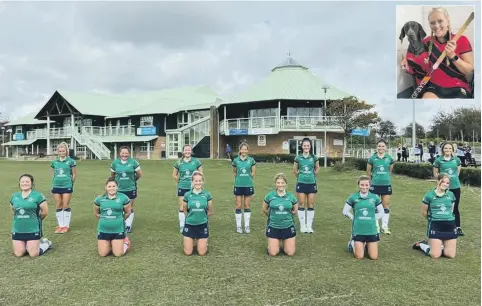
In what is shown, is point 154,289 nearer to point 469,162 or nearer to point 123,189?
point 123,189

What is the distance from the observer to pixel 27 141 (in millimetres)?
55312

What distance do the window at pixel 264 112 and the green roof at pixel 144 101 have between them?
4.84m

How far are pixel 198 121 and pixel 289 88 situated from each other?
9.23 metres

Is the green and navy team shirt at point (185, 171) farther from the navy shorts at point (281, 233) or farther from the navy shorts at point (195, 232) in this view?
the navy shorts at point (281, 233)

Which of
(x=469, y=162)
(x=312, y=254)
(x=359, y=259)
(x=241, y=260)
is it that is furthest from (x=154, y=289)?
(x=469, y=162)

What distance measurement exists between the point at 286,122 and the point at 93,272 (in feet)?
102

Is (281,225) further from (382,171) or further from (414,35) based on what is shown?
(414,35)

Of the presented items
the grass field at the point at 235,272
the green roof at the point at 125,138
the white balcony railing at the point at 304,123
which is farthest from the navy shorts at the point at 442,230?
the green roof at the point at 125,138

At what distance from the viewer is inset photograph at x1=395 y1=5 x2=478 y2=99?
2581 cm

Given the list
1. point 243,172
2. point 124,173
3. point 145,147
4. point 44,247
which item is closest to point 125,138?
point 145,147

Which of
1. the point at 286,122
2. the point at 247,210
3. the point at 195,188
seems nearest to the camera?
the point at 195,188

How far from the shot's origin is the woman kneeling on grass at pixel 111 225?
6.63 meters

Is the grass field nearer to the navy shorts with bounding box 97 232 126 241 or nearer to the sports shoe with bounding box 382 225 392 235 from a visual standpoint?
the sports shoe with bounding box 382 225 392 235

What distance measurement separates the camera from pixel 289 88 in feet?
123
